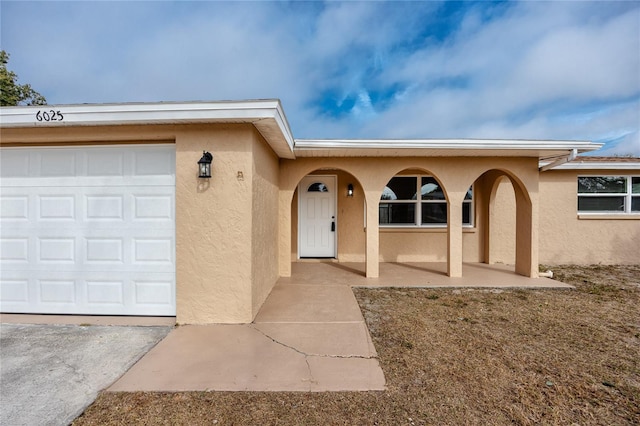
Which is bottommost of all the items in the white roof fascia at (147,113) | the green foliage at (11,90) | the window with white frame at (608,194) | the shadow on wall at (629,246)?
the shadow on wall at (629,246)

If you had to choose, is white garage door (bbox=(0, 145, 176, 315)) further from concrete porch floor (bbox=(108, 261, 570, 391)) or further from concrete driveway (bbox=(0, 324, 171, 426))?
concrete porch floor (bbox=(108, 261, 570, 391))

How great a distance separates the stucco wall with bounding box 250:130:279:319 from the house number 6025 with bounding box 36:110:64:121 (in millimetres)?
2465

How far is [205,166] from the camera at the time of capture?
3.50m

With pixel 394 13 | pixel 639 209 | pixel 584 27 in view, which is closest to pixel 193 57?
pixel 394 13

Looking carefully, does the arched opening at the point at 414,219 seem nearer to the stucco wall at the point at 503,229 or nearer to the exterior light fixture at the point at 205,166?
the stucco wall at the point at 503,229

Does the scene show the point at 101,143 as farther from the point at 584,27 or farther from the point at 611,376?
the point at 584,27

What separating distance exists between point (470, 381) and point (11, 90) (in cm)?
1829

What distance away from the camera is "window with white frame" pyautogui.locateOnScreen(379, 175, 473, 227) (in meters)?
7.73

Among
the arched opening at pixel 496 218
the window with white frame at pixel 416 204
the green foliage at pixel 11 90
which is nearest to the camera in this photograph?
the arched opening at pixel 496 218

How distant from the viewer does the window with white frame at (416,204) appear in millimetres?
7730

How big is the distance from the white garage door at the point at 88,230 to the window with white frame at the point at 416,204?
18.8 feet

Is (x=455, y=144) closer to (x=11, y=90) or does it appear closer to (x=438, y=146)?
(x=438, y=146)

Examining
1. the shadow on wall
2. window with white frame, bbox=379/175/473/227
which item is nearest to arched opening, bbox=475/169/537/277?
window with white frame, bbox=379/175/473/227

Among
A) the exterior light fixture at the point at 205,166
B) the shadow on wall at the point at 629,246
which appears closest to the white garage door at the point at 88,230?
the exterior light fixture at the point at 205,166
